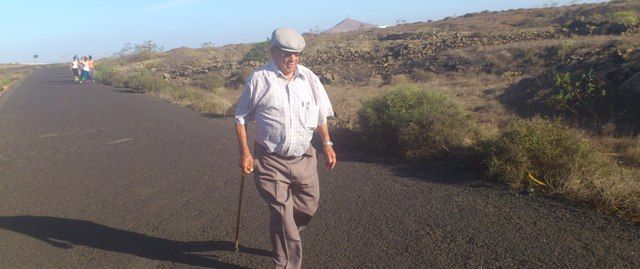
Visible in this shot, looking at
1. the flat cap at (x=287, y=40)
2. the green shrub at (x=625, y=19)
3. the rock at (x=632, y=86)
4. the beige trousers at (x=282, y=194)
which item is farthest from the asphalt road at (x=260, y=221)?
the green shrub at (x=625, y=19)

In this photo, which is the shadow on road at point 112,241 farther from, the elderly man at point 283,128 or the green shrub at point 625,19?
the green shrub at point 625,19

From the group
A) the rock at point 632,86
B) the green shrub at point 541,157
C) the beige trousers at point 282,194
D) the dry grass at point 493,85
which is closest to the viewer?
the beige trousers at point 282,194

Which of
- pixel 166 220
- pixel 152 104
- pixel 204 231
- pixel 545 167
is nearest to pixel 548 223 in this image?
pixel 545 167

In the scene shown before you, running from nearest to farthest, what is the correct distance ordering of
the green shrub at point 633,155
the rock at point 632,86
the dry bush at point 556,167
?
the dry bush at point 556,167, the green shrub at point 633,155, the rock at point 632,86

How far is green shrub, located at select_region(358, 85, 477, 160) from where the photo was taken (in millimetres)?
7184

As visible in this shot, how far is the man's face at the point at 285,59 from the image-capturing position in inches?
136

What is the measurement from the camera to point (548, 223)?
180 inches

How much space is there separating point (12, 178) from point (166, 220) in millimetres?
3943

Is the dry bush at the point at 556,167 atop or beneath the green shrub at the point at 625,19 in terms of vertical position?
beneath

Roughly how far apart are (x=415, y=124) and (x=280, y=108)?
4.29 m

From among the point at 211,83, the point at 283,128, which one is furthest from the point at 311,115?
the point at 211,83

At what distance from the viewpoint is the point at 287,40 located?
135 inches

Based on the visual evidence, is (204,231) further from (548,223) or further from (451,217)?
(548,223)

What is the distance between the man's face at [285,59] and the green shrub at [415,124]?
401 cm
